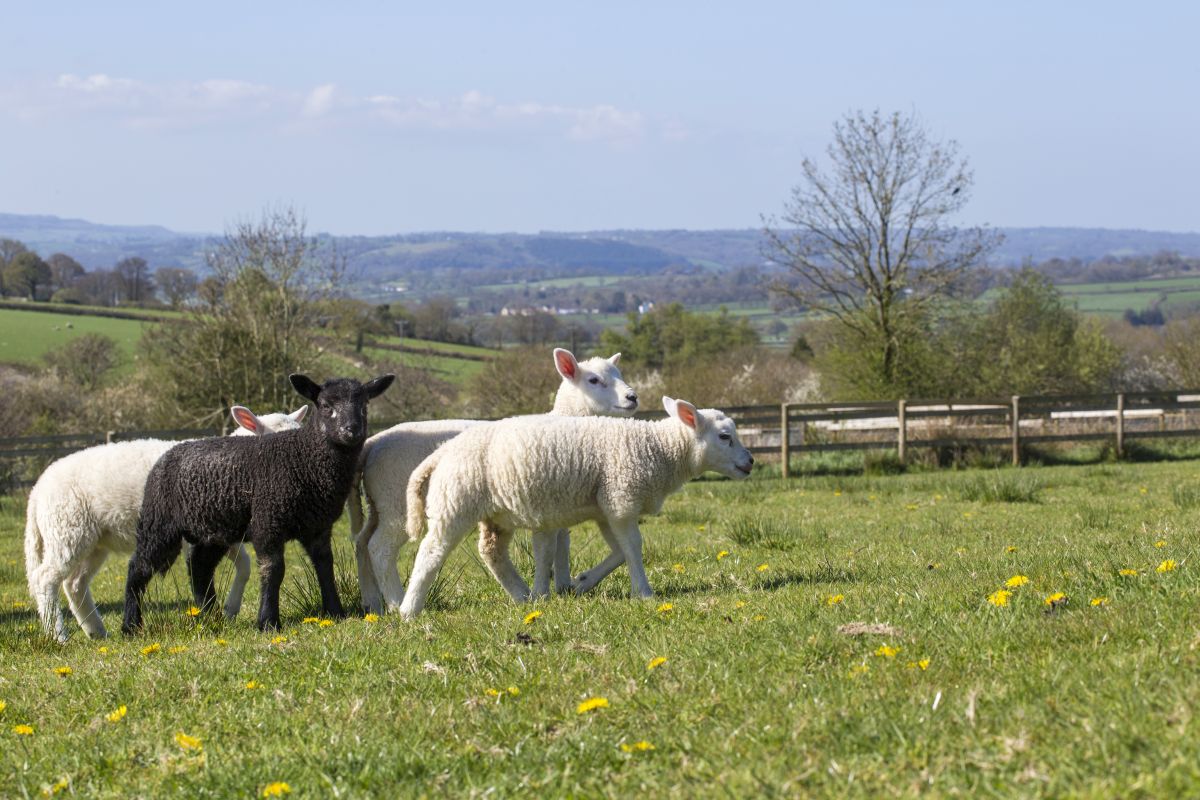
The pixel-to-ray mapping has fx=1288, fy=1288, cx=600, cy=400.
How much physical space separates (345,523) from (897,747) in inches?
574

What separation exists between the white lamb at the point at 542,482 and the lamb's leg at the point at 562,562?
305 mm

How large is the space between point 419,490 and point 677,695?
12.5 feet

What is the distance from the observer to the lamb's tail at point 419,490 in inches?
325

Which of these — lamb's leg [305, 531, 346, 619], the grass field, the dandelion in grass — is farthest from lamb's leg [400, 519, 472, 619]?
the dandelion in grass

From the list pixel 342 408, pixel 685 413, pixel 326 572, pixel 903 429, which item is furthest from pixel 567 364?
pixel 903 429

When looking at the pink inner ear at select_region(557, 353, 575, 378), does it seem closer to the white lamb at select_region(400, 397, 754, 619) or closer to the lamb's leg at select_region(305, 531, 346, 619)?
the white lamb at select_region(400, 397, 754, 619)

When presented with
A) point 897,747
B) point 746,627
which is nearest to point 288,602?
point 746,627

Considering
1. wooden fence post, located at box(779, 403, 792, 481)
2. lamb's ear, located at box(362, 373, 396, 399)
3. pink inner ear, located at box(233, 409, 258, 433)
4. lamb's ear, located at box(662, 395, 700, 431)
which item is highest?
lamb's ear, located at box(362, 373, 396, 399)

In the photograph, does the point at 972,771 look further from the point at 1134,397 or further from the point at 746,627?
the point at 1134,397

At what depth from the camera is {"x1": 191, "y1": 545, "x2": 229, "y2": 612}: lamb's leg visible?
8.97 metres

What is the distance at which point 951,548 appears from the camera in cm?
1019

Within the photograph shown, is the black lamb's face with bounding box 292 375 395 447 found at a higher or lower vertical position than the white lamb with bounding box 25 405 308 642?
higher

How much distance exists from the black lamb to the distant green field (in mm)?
43862

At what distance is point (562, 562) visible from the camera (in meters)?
9.03
